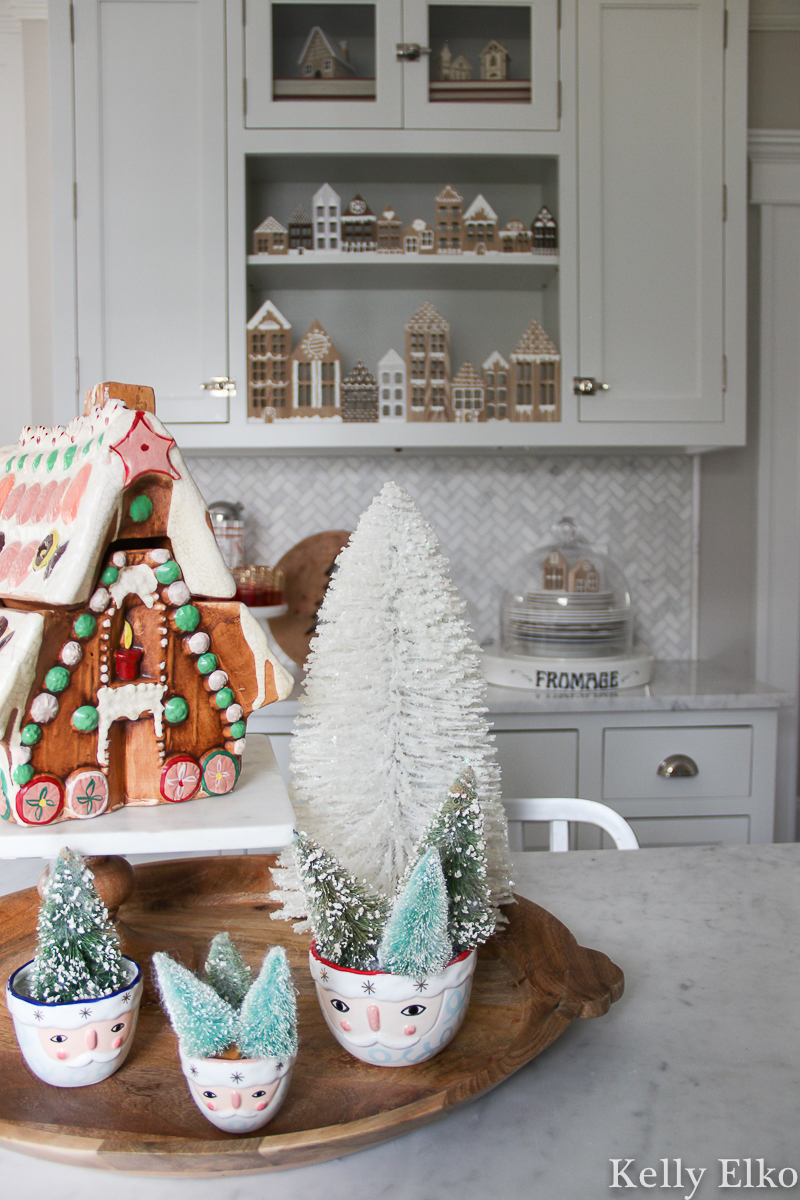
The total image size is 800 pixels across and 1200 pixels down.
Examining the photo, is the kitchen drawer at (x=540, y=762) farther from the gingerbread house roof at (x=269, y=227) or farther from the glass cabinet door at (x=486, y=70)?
the glass cabinet door at (x=486, y=70)

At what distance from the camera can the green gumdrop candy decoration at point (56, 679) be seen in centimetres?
57

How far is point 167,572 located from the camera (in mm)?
612

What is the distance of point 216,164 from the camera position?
73.4 inches

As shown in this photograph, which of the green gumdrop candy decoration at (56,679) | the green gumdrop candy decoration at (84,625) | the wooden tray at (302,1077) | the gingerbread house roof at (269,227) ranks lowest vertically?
the wooden tray at (302,1077)

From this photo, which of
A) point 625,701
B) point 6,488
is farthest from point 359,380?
point 6,488

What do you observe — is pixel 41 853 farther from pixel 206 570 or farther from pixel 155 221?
pixel 155 221

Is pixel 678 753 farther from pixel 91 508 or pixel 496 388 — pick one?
pixel 91 508

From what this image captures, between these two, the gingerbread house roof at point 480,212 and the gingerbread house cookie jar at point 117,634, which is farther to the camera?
the gingerbread house roof at point 480,212

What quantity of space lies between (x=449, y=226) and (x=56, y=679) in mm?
1713

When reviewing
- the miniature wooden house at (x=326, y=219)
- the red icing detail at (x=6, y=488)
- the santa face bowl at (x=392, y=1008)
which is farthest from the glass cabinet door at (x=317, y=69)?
the santa face bowl at (x=392, y=1008)

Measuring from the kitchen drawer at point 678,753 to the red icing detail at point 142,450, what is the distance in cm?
144

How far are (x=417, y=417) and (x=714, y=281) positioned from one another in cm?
75

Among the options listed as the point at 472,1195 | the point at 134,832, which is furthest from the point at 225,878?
the point at 472,1195

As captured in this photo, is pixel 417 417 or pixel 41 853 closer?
pixel 41 853
